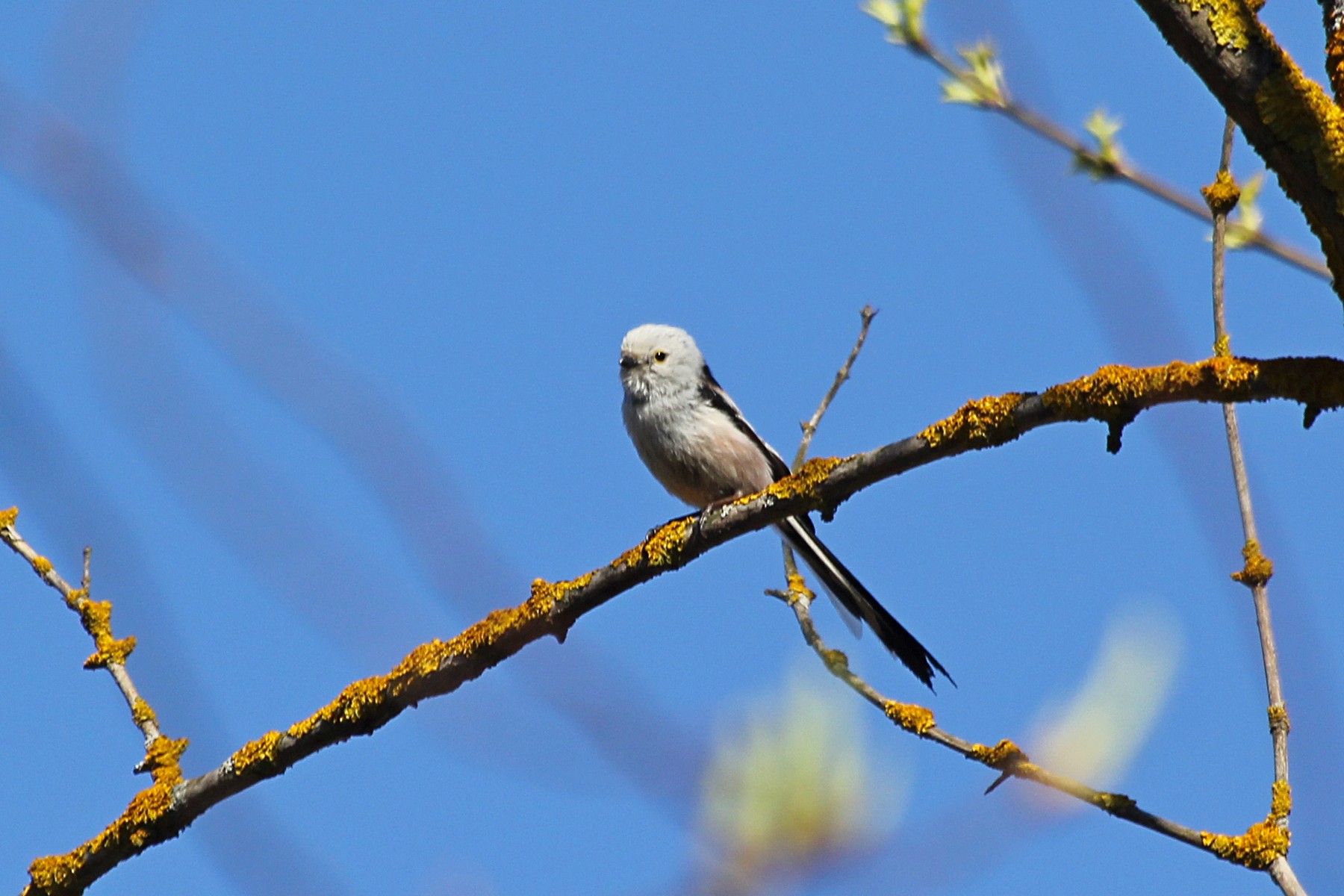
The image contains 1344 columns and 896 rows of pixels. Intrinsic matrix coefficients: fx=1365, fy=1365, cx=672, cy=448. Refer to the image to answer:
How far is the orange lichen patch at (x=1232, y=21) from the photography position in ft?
7.66

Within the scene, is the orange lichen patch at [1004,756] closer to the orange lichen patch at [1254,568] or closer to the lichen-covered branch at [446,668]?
the lichen-covered branch at [446,668]

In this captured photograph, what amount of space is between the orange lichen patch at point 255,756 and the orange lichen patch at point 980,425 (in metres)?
1.84

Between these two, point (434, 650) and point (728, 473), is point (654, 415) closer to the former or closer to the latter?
point (728, 473)

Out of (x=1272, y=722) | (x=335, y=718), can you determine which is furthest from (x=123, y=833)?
(x=1272, y=722)

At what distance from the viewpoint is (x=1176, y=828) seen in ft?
9.73

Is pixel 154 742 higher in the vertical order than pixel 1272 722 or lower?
higher

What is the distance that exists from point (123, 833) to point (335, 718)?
0.61 metres

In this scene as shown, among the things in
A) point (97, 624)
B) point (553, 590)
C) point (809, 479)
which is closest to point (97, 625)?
point (97, 624)

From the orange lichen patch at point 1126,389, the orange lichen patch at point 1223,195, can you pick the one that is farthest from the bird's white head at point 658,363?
the orange lichen patch at point 1126,389

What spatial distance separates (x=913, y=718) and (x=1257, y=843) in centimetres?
90

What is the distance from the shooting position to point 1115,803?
2.91 m

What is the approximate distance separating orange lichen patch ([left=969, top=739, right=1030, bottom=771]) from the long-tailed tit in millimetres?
2099

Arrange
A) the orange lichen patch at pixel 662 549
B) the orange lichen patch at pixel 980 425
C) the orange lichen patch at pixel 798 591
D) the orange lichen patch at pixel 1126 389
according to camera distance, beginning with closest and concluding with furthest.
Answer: the orange lichen patch at pixel 1126 389 < the orange lichen patch at pixel 980 425 < the orange lichen patch at pixel 662 549 < the orange lichen patch at pixel 798 591

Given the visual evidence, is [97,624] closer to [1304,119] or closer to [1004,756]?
[1004,756]
